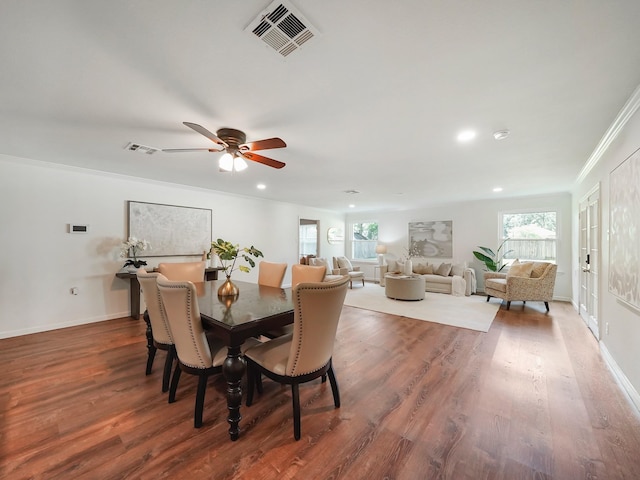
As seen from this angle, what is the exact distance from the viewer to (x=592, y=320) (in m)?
3.67

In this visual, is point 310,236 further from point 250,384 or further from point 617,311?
point 617,311

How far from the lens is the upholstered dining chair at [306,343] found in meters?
1.59

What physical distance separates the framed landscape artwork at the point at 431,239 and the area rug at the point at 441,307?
152cm

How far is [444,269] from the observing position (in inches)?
263

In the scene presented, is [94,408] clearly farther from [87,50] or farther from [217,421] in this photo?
[87,50]

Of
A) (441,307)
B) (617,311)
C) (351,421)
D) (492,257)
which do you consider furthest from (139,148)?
(492,257)

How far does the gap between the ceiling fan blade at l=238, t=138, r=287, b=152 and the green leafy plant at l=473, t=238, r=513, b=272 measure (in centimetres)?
595

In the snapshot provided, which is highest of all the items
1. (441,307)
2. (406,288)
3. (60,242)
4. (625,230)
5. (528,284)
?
(625,230)

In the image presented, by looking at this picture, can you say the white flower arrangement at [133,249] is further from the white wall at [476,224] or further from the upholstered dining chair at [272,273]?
the white wall at [476,224]

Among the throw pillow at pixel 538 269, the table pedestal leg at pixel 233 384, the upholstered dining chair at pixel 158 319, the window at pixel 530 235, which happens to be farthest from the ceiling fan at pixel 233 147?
the window at pixel 530 235

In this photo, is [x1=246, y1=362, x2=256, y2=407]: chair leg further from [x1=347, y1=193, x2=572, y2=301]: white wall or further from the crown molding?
[x1=347, y1=193, x2=572, y2=301]: white wall

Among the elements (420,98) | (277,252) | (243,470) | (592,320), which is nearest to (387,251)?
(277,252)

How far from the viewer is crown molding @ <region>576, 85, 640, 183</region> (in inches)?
76.4

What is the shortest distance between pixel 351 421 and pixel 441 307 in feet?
12.5
